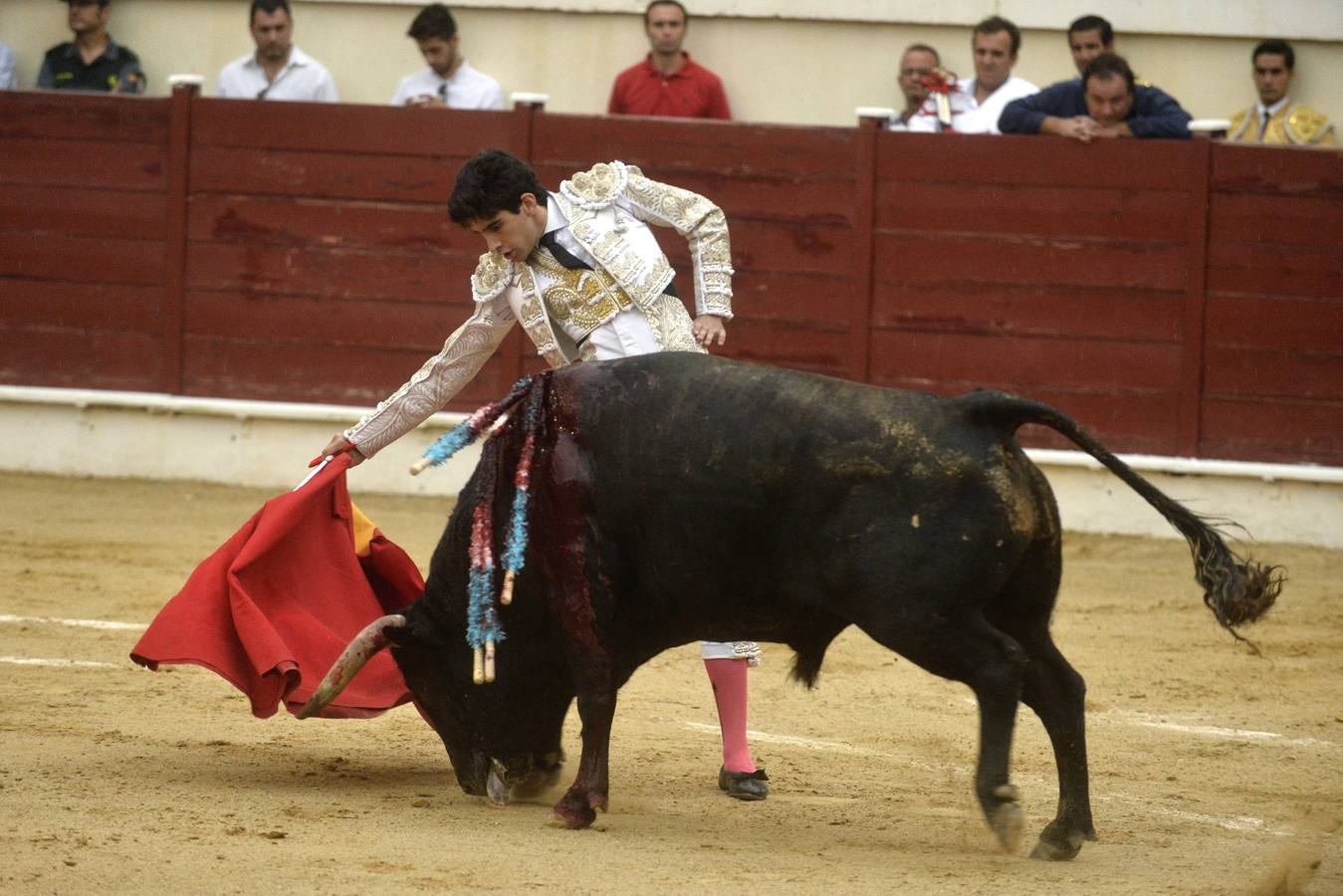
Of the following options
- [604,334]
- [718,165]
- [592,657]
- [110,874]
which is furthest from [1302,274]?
[110,874]

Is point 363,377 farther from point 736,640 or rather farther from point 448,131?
point 736,640

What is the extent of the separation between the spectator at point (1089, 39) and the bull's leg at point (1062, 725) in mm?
4176

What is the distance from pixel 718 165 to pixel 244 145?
1914mm

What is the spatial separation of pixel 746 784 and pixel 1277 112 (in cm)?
461

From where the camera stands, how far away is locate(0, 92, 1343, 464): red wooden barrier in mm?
7020

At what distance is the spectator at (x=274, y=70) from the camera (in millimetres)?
7773

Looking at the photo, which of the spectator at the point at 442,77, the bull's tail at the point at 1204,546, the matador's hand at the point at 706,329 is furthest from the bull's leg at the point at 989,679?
the spectator at the point at 442,77

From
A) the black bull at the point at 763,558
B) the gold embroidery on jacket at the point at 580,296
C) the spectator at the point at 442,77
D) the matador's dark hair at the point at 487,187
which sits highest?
the spectator at the point at 442,77

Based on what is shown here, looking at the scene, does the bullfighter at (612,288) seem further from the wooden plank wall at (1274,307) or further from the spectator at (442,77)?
the spectator at (442,77)

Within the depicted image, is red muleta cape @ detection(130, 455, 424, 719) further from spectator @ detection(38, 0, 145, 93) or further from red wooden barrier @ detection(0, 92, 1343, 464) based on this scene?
spectator @ detection(38, 0, 145, 93)

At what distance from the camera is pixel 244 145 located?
25.3ft

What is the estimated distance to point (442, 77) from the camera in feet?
25.6

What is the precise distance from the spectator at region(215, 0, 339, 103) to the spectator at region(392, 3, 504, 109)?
1.15 ft

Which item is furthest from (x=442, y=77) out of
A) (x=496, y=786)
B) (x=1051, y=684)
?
(x=1051, y=684)
